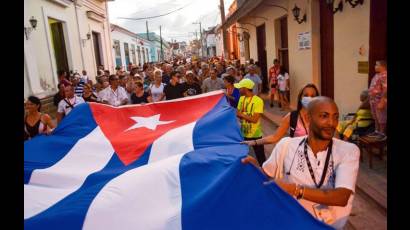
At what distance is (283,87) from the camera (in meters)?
9.97

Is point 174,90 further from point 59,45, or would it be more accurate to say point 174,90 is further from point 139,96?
point 59,45

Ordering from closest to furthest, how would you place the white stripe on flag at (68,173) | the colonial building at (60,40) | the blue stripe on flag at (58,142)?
the white stripe on flag at (68,173) → the blue stripe on flag at (58,142) → the colonial building at (60,40)

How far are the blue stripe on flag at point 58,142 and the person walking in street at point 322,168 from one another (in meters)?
2.57

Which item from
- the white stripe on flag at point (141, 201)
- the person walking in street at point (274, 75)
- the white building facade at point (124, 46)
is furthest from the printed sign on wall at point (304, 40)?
the white building facade at point (124, 46)

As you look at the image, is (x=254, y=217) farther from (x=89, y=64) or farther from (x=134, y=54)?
(x=134, y=54)

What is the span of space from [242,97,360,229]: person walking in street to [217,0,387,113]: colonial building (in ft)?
14.1

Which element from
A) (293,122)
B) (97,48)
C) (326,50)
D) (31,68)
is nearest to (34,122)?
(293,122)

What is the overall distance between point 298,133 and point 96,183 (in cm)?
196

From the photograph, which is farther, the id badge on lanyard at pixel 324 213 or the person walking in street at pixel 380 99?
the person walking in street at pixel 380 99

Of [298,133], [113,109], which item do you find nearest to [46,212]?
[298,133]

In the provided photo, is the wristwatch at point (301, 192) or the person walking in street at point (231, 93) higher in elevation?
the person walking in street at point (231, 93)

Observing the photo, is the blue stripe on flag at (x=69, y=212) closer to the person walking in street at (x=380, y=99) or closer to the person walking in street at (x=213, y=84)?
the person walking in street at (x=380, y=99)

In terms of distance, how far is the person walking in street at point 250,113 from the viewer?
4664mm

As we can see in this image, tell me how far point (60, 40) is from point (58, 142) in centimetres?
1118
